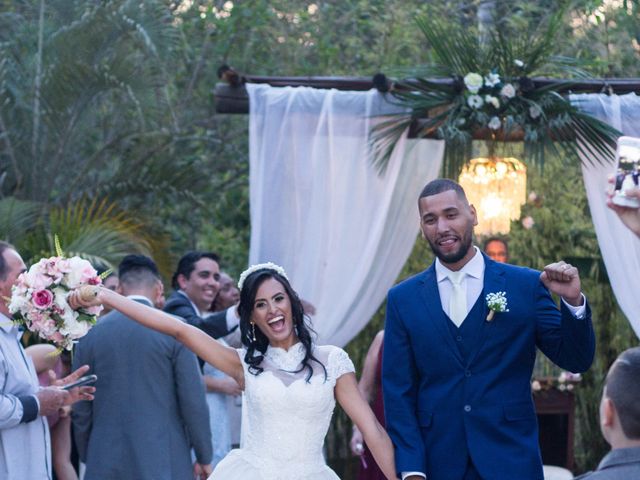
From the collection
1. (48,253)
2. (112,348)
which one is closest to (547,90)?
(112,348)

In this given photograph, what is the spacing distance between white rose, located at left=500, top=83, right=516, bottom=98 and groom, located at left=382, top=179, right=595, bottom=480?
281 centimetres

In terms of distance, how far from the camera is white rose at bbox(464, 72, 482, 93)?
25.7 feet

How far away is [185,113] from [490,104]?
261 inches

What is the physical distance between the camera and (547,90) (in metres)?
7.88

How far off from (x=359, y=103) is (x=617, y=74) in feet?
15.3

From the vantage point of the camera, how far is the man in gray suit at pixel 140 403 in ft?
22.1

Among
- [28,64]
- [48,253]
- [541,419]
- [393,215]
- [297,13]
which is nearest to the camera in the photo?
[393,215]

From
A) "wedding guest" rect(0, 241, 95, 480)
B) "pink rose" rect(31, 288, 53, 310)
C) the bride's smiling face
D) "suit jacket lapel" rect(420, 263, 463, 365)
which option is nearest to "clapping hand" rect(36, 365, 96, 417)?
"wedding guest" rect(0, 241, 95, 480)

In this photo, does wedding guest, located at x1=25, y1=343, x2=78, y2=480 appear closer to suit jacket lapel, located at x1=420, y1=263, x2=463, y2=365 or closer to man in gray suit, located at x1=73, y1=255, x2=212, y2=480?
man in gray suit, located at x1=73, y1=255, x2=212, y2=480

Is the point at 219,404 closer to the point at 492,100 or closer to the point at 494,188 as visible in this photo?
the point at 494,188

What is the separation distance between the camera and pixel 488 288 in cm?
514

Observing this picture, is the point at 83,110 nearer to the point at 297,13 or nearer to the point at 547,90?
the point at 297,13

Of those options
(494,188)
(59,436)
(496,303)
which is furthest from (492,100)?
(59,436)

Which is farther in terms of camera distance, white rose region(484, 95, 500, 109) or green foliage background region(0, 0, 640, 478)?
green foliage background region(0, 0, 640, 478)
